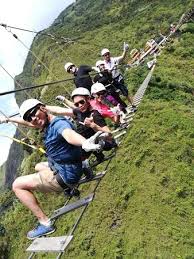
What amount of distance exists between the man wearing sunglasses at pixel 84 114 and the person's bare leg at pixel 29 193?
5.29ft

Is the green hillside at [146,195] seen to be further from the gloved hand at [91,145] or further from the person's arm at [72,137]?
the gloved hand at [91,145]

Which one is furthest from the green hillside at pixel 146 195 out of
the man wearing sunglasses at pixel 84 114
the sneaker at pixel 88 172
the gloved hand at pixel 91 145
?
the gloved hand at pixel 91 145

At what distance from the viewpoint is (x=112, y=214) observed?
18.0 meters

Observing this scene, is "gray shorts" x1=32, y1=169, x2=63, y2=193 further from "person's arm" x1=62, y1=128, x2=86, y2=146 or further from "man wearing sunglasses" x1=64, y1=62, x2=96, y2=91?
"man wearing sunglasses" x1=64, y1=62, x2=96, y2=91

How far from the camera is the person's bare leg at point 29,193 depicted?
7578 mm

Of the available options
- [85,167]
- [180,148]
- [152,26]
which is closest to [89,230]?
[180,148]

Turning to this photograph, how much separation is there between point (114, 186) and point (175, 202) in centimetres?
346

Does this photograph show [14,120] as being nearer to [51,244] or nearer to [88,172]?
[88,172]

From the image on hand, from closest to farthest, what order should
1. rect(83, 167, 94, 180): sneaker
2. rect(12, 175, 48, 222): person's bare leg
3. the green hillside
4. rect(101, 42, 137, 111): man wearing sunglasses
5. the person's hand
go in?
rect(12, 175, 48, 222): person's bare leg
rect(83, 167, 94, 180): sneaker
the person's hand
rect(101, 42, 137, 111): man wearing sunglasses
the green hillside

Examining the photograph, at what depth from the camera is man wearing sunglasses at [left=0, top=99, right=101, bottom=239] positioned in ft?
23.0

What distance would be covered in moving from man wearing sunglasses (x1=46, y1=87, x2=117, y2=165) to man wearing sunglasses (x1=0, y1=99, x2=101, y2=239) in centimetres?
135

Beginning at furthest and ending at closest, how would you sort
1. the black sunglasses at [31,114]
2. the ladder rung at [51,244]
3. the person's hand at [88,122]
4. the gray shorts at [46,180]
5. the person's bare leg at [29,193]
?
the person's hand at [88,122], the gray shorts at [46,180], the person's bare leg at [29,193], the ladder rung at [51,244], the black sunglasses at [31,114]

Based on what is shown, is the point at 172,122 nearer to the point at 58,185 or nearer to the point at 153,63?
the point at 153,63

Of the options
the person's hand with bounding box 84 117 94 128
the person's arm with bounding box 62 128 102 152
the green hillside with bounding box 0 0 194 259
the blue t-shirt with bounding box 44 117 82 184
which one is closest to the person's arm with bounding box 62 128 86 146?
the person's arm with bounding box 62 128 102 152
